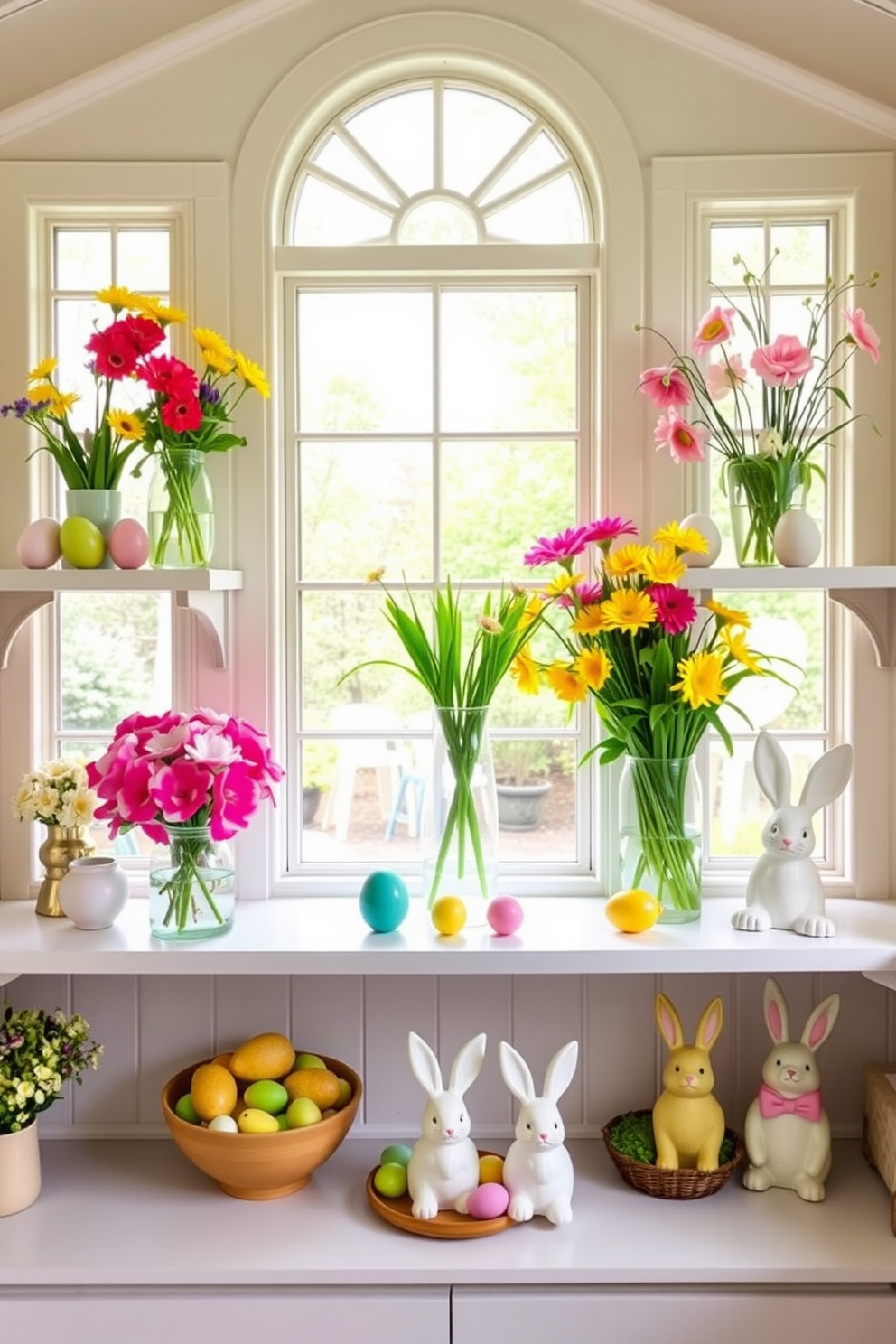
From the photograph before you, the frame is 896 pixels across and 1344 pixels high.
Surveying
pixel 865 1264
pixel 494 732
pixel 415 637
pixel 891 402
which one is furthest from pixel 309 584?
pixel 865 1264

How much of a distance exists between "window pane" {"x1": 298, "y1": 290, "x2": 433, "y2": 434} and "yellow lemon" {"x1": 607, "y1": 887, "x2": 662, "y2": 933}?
37.0 inches

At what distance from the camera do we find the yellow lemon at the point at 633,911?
1.97 m

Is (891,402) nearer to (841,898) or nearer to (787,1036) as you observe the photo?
(841,898)

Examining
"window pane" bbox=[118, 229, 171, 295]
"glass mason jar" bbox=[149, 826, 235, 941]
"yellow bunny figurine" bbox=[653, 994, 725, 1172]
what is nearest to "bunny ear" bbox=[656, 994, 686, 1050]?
"yellow bunny figurine" bbox=[653, 994, 725, 1172]

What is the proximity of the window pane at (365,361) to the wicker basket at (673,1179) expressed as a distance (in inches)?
52.9

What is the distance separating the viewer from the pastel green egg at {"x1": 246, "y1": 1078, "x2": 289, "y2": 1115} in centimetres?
198

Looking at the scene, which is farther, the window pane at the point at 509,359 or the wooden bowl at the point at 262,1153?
the window pane at the point at 509,359

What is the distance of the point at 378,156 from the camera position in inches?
88.4

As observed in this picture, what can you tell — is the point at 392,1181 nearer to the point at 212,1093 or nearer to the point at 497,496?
the point at 212,1093

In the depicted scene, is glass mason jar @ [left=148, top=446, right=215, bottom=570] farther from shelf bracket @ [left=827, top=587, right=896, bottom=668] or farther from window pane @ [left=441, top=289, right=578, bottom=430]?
shelf bracket @ [left=827, top=587, right=896, bottom=668]

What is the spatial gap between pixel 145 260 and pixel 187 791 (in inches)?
39.9

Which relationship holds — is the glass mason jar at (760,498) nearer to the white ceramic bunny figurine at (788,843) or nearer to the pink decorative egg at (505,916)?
the white ceramic bunny figurine at (788,843)

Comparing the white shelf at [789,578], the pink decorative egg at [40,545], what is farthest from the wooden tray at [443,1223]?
the pink decorative egg at [40,545]

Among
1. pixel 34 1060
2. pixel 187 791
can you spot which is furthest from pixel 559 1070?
pixel 34 1060
